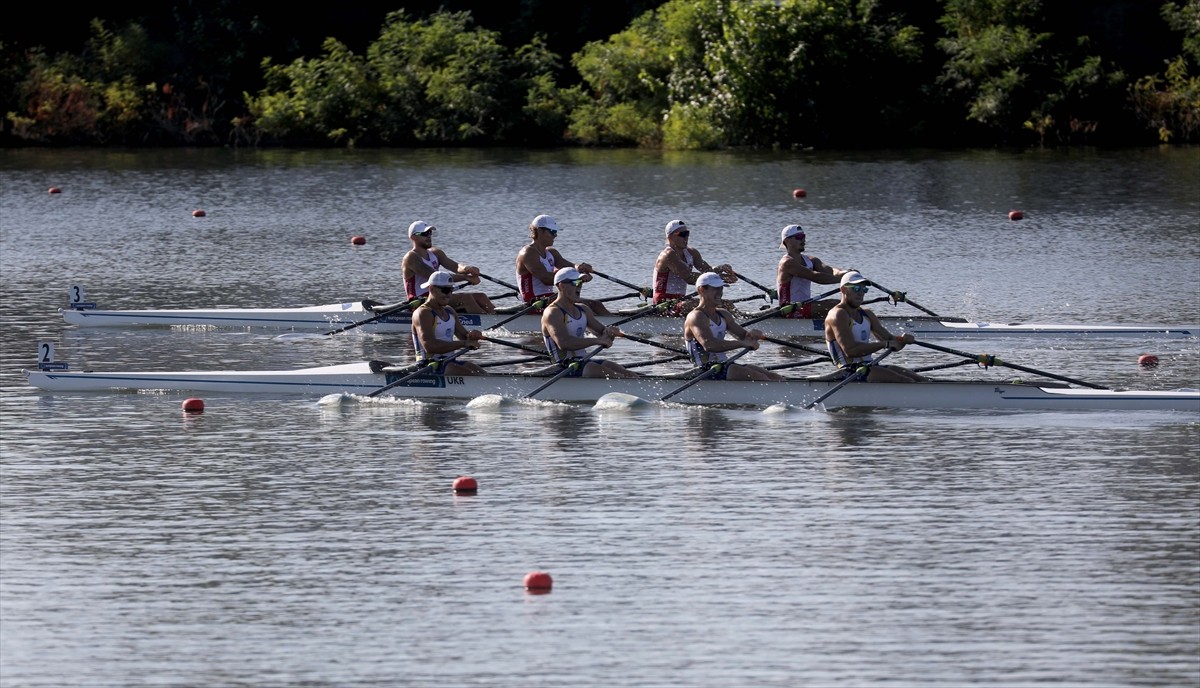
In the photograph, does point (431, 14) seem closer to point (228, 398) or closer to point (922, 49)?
point (922, 49)

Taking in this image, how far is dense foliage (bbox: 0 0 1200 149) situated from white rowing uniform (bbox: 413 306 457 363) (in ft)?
93.1

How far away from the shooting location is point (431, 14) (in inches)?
2138

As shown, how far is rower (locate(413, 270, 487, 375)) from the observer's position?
55.9 feet

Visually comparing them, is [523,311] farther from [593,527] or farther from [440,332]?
[593,527]

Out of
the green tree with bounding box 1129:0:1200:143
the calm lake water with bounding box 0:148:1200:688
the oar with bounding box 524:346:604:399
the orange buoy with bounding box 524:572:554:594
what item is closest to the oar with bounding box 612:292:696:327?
the calm lake water with bounding box 0:148:1200:688

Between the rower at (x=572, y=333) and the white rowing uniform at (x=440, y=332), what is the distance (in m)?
0.84

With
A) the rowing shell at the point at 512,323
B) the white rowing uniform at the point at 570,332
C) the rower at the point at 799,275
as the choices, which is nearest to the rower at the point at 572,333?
the white rowing uniform at the point at 570,332

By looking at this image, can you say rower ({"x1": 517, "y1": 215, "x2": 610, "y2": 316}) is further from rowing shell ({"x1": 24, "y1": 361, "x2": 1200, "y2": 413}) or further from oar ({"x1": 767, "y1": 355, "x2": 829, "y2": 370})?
rowing shell ({"x1": 24, "y1": 361, "x2": 1200, "y2": 413})

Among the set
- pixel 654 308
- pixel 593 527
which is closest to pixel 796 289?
pixel 654 308

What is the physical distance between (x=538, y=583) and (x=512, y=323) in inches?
401

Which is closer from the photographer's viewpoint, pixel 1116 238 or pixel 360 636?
pixel 360 636

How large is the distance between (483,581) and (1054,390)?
6571mm

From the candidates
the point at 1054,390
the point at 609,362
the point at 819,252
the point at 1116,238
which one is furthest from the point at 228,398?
the point at 1116,238

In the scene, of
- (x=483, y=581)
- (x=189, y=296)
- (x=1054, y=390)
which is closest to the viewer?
(x=483, y=581)
